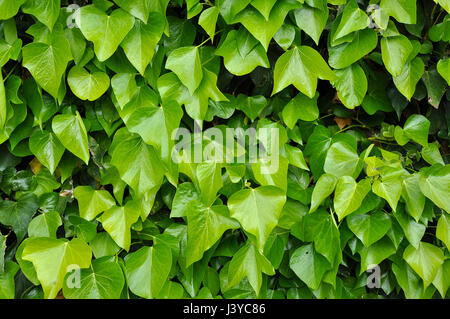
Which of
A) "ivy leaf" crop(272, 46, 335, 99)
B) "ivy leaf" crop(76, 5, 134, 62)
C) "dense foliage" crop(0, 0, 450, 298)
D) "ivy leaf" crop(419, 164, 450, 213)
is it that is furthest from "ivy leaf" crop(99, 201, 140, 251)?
"ivy leaf" crop(419, 164, 450, 213)

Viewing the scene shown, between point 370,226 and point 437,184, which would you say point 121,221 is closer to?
point 370,226

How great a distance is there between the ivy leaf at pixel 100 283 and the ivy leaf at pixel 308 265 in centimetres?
47

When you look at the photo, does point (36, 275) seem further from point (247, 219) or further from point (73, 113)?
point (247, 219)

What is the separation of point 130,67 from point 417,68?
75 centimetres

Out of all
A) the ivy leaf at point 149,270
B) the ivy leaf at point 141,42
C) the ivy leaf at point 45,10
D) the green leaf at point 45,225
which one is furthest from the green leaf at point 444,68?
the green leaf at point 45,225

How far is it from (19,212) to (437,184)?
1.10 metres

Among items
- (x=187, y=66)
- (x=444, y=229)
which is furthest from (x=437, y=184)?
(x=187, y=66)

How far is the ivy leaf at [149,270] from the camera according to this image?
3.39 feet

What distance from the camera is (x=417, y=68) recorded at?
1072mm

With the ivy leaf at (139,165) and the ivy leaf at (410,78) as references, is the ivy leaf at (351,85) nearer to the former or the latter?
the ivy leaf at (410,78)

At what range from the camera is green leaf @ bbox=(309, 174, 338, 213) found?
3.43 ft

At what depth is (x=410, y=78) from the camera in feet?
3.52
